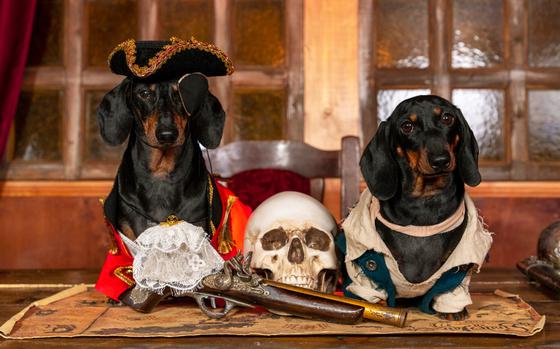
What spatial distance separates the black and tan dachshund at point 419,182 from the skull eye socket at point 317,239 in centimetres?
18

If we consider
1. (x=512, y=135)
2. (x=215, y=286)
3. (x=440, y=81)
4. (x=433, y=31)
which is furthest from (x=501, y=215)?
(x=215, y=286)

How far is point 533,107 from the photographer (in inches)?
117

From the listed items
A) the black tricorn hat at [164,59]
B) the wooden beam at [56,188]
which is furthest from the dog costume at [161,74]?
the wooden beam at [56,188]

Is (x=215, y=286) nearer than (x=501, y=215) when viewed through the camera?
Yes

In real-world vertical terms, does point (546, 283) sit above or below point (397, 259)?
below

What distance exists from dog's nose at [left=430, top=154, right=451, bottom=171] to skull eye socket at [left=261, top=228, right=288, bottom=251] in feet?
1.51

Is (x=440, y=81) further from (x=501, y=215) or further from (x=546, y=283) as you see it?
(x=546, y=283)

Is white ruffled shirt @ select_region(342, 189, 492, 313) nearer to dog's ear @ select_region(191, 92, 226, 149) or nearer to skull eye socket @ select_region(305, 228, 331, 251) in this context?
skull eye socket @ select_region(305, 228, 331, 251)

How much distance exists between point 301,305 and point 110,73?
1.82m

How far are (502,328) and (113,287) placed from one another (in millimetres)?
930

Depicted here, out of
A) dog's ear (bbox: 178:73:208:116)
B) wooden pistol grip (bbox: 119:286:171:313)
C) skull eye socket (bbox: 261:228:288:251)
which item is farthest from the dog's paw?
dog's ear (bbox: 178:73:208:116)

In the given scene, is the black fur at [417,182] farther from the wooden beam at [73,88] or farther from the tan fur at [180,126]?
the wooden beam at [73,88]

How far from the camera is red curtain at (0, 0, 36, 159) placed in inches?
112

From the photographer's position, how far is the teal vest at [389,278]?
63.2 inches
